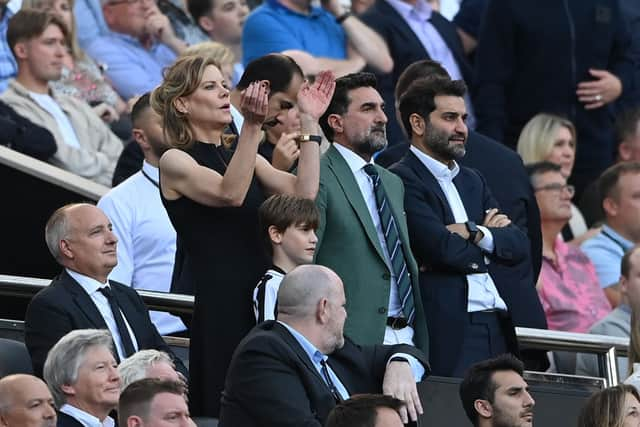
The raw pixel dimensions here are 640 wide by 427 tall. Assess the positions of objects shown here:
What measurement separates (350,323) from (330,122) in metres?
1.04

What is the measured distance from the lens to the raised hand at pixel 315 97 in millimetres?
9398

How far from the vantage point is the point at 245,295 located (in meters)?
9.09

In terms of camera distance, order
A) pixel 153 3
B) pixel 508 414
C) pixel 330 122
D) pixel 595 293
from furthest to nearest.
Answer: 1. pixel 153 3
2. pixel 595 293
3. pixel 330 122
4. pixel 508 414

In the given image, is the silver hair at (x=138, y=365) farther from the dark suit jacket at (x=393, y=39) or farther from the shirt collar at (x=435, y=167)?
the dark suit jacket at (x=393, y=39)

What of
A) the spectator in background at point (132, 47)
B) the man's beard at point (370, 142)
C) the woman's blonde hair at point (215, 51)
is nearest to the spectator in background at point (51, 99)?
the spectator in background at point (132, 47)

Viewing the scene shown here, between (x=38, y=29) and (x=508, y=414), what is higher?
(x=38, y=29)

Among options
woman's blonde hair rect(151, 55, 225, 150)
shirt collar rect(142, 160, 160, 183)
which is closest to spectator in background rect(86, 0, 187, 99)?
shirt collar rect(142, 160, 160, 183)

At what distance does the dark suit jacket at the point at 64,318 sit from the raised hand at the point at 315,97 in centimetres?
118

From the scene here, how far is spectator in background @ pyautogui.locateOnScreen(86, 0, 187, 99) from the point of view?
43.9ft

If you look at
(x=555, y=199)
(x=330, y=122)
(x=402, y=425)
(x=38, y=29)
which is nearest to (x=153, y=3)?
(x=38, y=29)

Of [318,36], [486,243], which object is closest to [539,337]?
[486,243]

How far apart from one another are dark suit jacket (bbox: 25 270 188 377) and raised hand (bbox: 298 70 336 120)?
1.18m

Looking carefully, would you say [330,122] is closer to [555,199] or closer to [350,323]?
[350,323]

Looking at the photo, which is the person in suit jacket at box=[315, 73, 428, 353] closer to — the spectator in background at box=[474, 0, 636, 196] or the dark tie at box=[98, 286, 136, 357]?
the dark tie at box=[98, 286, 136, 357]
